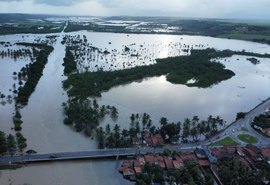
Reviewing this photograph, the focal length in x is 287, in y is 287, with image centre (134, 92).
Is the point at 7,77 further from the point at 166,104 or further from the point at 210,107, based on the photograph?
the point at 210,107

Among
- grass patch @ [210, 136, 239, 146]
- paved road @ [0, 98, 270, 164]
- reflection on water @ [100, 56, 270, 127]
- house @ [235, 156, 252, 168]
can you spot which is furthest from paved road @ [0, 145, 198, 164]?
reflection on water @ [100, 56, 270, 127]

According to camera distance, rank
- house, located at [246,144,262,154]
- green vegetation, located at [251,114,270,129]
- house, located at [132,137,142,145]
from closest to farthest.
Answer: house, located at [246,144,262,154] → house, located at [132,137,142,145] → green vegetation, located at [251,114,270,129]

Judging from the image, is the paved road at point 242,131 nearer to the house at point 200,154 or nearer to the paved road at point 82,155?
the house at point 200,154

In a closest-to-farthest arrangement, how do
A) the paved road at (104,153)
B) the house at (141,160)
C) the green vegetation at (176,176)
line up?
the green vegetation at (176,176) < the house at (141,160) < the paved road at (104,153)

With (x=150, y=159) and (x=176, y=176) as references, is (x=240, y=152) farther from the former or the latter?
(x=150, y=159)

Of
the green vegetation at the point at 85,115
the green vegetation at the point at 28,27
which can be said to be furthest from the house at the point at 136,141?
the green vegetation at the point at 28,27

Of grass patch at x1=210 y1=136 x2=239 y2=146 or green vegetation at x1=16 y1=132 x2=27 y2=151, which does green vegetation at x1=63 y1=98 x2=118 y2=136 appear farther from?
grass patch at x1=210 y1=136 x2=239 y2=146

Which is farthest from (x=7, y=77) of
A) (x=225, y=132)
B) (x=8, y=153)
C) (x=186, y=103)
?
(x=225, y=132)

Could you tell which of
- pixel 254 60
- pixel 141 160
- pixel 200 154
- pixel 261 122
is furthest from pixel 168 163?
pixel 254 60
